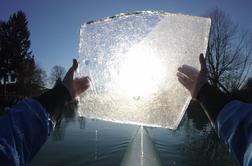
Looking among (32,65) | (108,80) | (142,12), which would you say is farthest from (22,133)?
(32,65)

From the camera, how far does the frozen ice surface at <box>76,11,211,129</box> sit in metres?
1.68

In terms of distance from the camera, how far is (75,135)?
10.4 m

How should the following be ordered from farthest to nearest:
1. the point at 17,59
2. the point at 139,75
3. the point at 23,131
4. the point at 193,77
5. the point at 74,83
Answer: the point at 17,59
the point at 139,75
the point at 74,83
the point at 193,77
the point at 23,131

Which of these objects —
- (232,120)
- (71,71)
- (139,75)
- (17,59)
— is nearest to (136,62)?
(139,75)

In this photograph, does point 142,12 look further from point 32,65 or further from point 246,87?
point 32,65

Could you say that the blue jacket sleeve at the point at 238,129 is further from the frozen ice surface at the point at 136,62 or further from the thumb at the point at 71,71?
the thumb at the point at 71,71

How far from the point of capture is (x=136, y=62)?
1.74 metres

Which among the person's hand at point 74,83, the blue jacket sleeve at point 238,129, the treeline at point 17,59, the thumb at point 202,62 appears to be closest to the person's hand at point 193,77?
the thumb at point 202,62

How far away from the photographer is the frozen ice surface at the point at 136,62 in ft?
5.50

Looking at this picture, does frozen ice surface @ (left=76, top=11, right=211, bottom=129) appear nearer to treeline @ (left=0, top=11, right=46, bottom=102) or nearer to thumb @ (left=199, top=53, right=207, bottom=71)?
thumb @ (left=199, top=53, right=207, bottom=71)

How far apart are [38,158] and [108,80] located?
18.3ft

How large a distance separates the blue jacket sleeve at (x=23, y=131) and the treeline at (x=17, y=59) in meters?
35.6

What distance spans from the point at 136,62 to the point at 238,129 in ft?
2.85

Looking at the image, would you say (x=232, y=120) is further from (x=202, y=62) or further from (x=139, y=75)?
(x=139, y=75)
